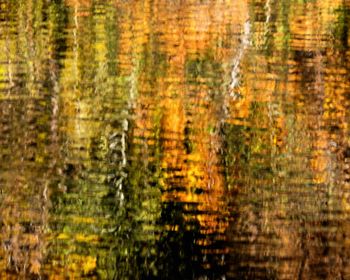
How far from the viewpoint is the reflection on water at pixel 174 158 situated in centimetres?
629

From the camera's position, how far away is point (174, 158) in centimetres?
861

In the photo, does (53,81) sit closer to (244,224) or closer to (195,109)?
(195,109)

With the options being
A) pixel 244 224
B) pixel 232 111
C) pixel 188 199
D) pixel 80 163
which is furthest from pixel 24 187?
pixel 232 111

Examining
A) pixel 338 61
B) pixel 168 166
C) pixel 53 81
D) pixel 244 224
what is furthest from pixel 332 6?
pixel 244 224

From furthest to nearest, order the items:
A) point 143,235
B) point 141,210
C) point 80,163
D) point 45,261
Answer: point 80,163, point 141,210, point 143,235, point 45,261

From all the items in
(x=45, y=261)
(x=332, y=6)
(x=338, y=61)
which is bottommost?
(x=45, y=261)

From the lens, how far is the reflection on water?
629 cm

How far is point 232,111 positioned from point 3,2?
1367cm

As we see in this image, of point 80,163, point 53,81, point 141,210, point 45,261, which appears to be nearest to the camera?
point 45,261

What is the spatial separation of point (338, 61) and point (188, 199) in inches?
309

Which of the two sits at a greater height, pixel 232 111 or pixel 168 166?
pixel 232 111

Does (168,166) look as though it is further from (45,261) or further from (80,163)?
(45,261)

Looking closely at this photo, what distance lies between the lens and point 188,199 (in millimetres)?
7438

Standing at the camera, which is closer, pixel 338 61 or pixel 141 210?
pixel 141 210
